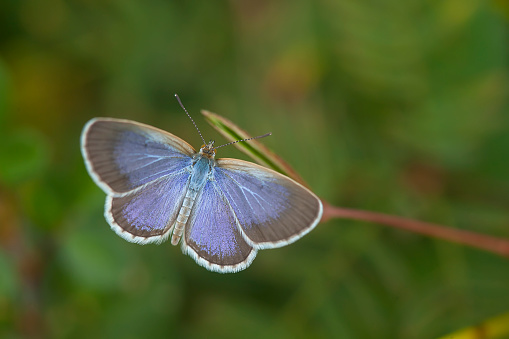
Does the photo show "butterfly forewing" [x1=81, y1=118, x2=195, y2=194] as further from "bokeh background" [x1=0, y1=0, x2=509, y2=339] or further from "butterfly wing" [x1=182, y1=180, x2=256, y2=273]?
"bokeh background" [x1=0, y1=0, x2=509, y2=339]

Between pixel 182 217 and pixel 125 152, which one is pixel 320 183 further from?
pixel 125 152

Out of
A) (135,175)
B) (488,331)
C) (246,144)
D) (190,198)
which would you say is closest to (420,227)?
(488,331)

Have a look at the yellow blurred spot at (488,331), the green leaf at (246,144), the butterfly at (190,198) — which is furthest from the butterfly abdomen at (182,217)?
the yellow blurred spot at (488,331)

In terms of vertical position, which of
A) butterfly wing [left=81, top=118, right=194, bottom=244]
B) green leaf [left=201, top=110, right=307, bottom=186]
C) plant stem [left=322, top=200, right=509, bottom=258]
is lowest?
plant stem [left=322, top=200, right=509, bottom=258]

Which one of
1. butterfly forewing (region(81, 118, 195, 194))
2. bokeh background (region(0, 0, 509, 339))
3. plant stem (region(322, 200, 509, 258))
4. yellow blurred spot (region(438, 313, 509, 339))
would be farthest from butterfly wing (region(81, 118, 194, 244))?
yellow blurred spot (region(438, 313, 509, 339))

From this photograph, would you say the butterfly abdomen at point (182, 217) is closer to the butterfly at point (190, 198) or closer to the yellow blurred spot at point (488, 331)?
the butterfly at point (190, 198)

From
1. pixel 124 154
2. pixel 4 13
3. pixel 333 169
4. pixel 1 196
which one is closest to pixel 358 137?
pixel 333 169
